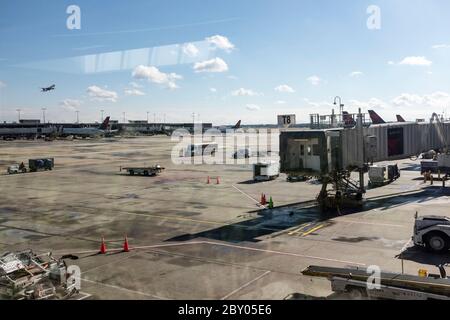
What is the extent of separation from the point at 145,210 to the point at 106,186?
55.3 ft

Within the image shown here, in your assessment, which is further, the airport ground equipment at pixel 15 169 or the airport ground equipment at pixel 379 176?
the airport ground equipment at pixel 15 169

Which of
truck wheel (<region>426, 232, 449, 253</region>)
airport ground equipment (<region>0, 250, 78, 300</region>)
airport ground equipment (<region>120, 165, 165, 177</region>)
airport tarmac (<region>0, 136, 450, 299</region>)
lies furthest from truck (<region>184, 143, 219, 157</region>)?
airport ground equipment (<region>0, 250, 78, 300</region>)

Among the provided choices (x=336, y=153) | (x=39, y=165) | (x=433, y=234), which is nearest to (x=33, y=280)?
(x=433, y=234)

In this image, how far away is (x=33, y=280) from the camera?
1638 cm

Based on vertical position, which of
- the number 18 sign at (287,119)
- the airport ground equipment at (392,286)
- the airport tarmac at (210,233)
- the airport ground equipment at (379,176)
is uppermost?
the number 18 sign at (287,119)

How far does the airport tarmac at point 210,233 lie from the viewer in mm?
18219

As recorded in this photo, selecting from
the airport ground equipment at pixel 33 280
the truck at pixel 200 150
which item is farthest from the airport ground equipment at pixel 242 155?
the airport ground equipment at pixel 33 280

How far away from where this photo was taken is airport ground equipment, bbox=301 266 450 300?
13578 mm

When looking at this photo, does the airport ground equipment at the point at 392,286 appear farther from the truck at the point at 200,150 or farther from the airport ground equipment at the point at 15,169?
the truck at the point at 200,150

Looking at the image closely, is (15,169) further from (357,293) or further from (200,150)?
(357,293)

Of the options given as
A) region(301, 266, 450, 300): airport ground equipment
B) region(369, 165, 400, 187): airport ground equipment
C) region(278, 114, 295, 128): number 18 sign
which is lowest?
region(301, 266, 450, 300): airport ground equipment

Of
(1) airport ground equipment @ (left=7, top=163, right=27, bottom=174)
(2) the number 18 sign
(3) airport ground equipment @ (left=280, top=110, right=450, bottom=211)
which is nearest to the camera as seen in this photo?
(3) airport ground equipment @ (left=280, top=110, right=450, bottom=211)

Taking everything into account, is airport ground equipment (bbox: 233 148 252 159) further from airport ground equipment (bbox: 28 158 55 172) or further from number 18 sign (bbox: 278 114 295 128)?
number 18 sign (bbox: 278 114 295 128)
